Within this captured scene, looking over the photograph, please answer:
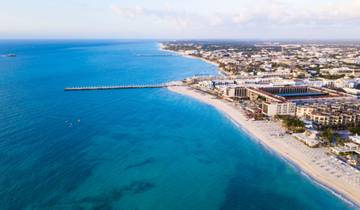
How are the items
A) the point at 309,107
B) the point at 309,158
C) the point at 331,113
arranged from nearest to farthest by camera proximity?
the point at 309,158
the point at 331,113
the point at 309,107

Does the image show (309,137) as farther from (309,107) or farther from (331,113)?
(309,107)

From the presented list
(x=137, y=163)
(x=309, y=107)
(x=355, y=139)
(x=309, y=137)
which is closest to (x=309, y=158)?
(x=309, y=137)

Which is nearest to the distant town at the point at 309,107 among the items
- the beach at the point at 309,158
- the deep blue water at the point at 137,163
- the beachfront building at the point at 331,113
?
the beachfront building at the point at 331,113

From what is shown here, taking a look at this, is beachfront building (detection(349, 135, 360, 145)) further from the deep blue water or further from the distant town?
the deep blue water

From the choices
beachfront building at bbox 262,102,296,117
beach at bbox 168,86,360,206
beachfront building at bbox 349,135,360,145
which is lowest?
beach at bbox 168,86,360,206

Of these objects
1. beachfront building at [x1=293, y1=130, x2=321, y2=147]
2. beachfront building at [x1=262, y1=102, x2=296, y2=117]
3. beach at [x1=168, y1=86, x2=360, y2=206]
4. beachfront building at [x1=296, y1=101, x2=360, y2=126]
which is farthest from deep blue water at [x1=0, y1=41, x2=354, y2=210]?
beachfront building at [x1=296, y1=101, x2=360, y2=126]
